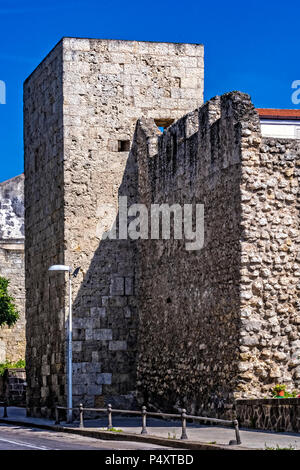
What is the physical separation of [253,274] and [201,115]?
4.06m

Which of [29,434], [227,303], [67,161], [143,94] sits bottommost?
[29,434]

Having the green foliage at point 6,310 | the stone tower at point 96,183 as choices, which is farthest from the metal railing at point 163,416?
the green foliage at point 6,310

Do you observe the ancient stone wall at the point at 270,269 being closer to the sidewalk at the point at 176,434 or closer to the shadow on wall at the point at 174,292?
the shadow on wall at the point at 174,292

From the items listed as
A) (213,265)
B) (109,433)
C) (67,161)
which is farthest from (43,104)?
(109,433)

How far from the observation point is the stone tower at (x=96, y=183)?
2661 cm

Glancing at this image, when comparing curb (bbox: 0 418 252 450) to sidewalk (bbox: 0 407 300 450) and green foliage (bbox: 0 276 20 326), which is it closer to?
sidewalk (bbox: 0 407 300 450)

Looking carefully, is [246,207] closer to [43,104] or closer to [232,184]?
[232,184]

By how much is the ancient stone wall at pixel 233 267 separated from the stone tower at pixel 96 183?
2.39 metres

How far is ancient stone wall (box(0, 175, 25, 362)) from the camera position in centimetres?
4497

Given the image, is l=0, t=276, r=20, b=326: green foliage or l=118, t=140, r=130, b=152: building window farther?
l=0, t=276, r=20, b=326: green foliage

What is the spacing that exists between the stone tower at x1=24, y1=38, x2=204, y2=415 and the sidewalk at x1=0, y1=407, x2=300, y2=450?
1.48 meters

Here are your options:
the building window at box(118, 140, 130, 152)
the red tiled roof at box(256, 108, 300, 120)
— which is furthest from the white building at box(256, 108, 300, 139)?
the building window at box(118, 140, 130, 152)
